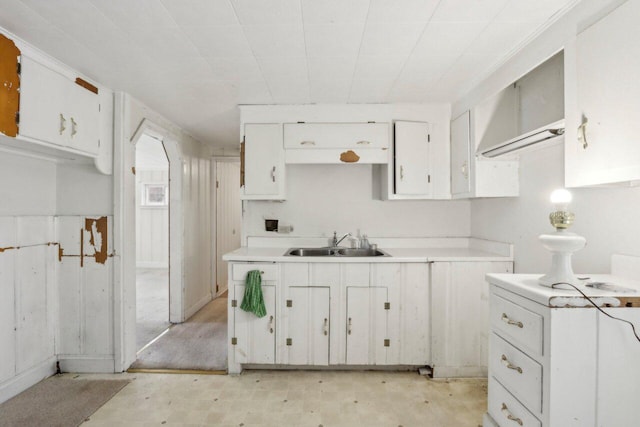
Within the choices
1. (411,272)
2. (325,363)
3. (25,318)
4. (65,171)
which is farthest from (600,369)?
(65,171)

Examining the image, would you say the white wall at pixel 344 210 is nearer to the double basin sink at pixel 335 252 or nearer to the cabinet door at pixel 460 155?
the double basin sink at pixel 335 252

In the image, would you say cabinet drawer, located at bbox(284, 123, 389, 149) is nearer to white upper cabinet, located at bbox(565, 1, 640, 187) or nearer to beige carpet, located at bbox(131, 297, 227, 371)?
white upper cabinet, located at bbox(565, 1, 640, 187)

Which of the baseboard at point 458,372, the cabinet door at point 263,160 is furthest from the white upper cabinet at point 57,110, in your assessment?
the baseboard at point 458,372

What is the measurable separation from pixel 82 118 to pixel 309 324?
7.25 feet

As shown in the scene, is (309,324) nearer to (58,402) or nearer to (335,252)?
(335,252)

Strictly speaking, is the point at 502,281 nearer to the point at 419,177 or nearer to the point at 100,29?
the point at 419,177

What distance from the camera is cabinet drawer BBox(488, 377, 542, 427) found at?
1.33 m

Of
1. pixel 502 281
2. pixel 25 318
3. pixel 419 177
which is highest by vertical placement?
pixel 419 177

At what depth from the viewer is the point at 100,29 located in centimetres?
169

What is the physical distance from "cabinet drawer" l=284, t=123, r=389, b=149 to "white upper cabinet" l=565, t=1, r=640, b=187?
4.94ft

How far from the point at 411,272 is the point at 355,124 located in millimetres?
1362

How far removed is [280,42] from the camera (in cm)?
182

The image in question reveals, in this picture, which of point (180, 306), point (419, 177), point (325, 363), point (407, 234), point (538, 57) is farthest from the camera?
point (180, 306)

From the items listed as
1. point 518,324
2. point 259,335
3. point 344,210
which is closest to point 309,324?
point 259,335
